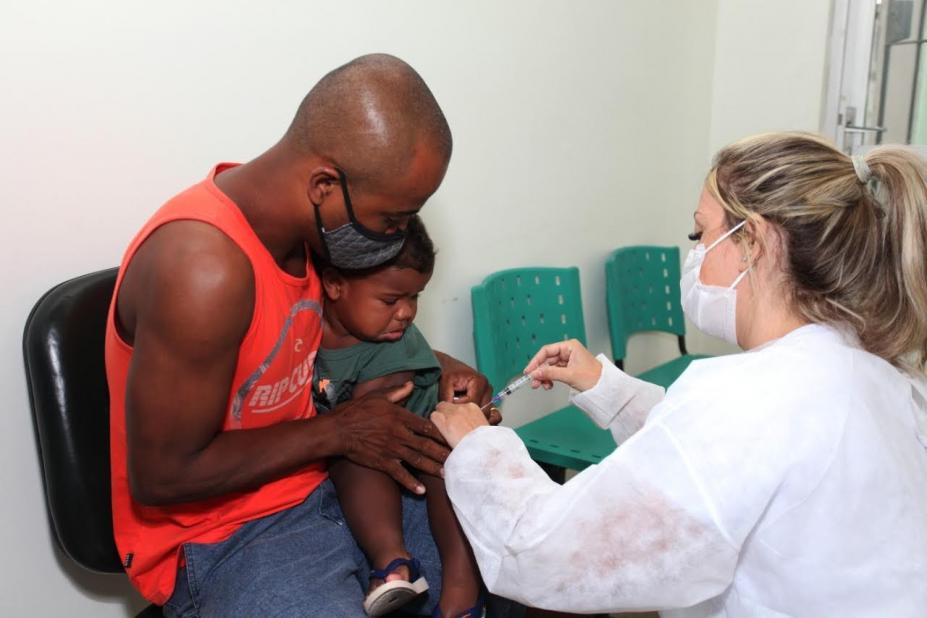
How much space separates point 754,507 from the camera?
90cm

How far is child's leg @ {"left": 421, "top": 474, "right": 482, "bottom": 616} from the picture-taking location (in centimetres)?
122

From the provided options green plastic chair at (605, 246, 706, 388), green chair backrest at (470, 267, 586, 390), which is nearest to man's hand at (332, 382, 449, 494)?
green chair backrest at (470, 267, 586, 390)

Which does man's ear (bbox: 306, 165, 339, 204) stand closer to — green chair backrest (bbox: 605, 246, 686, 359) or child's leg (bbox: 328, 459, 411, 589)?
child's leg (bbox: 328, 459, 411, 589)

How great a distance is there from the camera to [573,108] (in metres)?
2.47

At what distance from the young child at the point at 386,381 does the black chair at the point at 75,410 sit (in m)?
0.40

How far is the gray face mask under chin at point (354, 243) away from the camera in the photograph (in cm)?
117

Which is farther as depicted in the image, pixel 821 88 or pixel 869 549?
pixel 821 88

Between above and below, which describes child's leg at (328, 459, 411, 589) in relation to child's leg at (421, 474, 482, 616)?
above

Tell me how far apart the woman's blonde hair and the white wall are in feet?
3.48

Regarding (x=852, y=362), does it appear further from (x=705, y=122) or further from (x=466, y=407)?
(x=705, y=122)

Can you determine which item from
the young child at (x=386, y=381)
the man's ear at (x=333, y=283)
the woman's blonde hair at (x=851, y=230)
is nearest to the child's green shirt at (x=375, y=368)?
the young child at (x=386, y=381)

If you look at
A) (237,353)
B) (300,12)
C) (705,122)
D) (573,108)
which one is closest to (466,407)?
(237,353)

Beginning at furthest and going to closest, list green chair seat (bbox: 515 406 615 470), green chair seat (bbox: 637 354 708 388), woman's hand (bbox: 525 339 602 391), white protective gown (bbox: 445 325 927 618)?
green chair seat (bbox: 637 354 708 388) < green chair seat (bbox: 515 406 615 470) < woman's hand (bbox: 525 339 602 391) < white protective gown (bbox: 445 325 927 618)

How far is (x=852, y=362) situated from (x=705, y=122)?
8.30 feet
